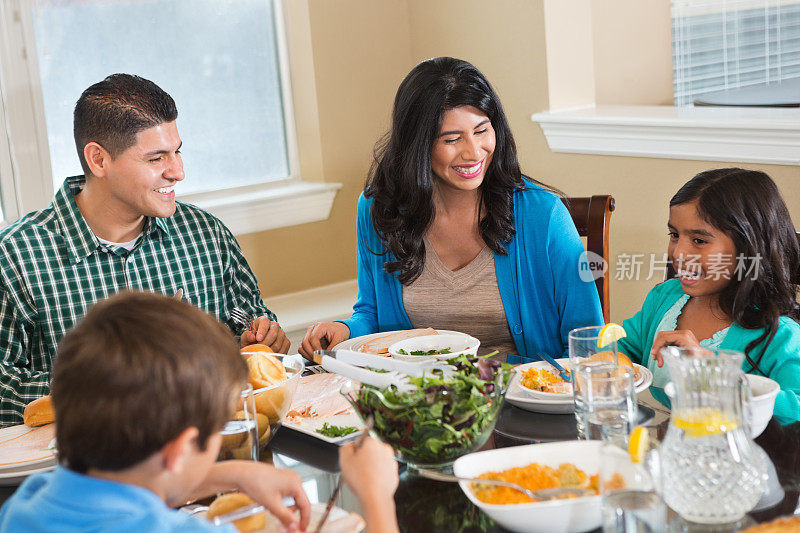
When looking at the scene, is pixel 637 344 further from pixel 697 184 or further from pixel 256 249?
pixel 256 249

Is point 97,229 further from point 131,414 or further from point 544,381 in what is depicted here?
point 131,414

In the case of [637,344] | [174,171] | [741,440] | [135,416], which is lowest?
[637,344]

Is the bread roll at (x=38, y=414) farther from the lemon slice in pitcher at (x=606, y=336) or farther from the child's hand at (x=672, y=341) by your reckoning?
the child's hand at (x=672, y=341)

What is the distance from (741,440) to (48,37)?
271cm

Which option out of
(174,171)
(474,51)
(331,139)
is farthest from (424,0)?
(174,171)

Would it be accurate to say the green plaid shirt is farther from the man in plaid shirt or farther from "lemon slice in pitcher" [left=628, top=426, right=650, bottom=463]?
"lemon slice in pitcher" [left=628, top=426, right=650, bottom=463]

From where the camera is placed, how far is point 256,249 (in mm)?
3344

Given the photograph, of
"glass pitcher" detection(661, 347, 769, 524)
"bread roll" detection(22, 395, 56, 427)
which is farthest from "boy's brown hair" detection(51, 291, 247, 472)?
"bread roll" detection(22, 395, 56, 427)

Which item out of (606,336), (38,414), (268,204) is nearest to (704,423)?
(606,336)

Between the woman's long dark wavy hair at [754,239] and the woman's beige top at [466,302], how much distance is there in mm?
495

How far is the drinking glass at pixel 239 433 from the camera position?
118 centimetres

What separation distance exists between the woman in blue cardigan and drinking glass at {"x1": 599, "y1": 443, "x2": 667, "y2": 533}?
3.27 feet

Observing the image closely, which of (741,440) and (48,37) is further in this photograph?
(48,37)

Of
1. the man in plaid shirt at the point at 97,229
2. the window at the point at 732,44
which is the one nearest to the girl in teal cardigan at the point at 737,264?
the man in plaid shirt at the point at 97,229
